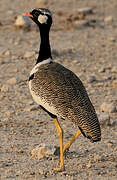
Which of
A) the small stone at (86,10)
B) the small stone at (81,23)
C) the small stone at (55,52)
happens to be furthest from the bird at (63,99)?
the small stone at (86,10)

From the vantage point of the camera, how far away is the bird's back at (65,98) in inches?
228

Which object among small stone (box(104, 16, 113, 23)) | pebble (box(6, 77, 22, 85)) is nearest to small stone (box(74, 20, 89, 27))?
small stone (box(104, 16, 113, 23))

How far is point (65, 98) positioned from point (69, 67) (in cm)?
452

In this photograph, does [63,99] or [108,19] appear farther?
[108,19]

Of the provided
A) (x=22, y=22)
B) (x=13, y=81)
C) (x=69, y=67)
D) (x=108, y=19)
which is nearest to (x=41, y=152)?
(x=13, y=81)

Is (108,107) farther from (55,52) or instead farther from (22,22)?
(22,22)

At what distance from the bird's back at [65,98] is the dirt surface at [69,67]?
0.55 meters

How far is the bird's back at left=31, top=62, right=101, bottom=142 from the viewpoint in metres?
5.80

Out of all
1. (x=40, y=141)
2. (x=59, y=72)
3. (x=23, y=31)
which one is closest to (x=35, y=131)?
(x=40, y=141)

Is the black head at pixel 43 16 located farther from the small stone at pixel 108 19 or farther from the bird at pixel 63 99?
the small stone at pixel 108 19

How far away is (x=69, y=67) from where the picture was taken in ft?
34.3

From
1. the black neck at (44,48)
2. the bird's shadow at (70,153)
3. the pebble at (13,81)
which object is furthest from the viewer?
the pebble at (13,81)

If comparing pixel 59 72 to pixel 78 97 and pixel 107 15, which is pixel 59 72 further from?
pixel 107 15

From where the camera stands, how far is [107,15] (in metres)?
14.9
